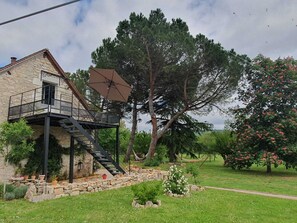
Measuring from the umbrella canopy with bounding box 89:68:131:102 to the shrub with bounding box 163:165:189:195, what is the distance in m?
6.22

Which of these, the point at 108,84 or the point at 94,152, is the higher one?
the point at 108,84

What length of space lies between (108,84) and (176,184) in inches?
274

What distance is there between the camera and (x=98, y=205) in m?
8.33

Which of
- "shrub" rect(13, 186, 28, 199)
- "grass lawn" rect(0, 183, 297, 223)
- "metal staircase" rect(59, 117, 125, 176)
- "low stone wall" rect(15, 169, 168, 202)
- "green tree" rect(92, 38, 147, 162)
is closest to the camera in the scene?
"grass lawn" rect(0, 183, 297, 223)

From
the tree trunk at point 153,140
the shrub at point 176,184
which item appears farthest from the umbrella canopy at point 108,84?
the tree trunk at point 153,140

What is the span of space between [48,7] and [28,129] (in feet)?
26.4


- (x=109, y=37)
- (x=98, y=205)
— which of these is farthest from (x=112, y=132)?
(x=98, y=205)

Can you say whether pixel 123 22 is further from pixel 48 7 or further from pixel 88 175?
pixel 48 7

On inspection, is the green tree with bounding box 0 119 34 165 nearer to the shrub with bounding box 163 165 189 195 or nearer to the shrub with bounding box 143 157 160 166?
the shrub with bounding box 163 165 189 195

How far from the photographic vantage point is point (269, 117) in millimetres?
18359

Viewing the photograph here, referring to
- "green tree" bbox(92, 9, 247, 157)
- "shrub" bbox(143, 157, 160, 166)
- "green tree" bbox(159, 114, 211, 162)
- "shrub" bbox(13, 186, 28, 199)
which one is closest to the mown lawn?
"shrub" bbox(13, 186, 28, 199)

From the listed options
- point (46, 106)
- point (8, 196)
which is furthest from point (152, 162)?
point (8, 196)

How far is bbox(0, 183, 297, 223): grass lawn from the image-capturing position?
22.8ft

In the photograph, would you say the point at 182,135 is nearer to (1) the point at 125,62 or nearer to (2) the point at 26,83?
(1) the point at 125,62
